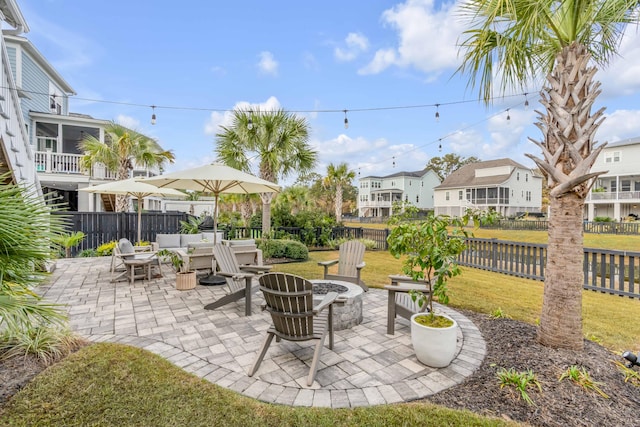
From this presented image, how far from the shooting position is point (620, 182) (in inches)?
1029

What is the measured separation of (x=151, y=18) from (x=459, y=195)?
33981 millimetres

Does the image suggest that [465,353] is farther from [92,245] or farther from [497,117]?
[92,245]

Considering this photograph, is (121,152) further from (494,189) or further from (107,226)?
(494,189)

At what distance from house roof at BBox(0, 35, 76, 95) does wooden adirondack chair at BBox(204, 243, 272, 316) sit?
39.0 feet

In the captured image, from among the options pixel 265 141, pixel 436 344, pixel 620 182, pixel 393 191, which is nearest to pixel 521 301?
pixel 436 344

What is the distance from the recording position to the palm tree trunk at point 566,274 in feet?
10.0

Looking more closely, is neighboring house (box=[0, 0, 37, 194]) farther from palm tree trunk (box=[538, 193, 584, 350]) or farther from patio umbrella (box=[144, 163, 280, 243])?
palm tree trunk (box=[538, 193, 584, 350])

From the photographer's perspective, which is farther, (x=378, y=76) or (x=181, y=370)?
(x=378, y=76)

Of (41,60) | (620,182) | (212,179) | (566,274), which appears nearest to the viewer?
(566,274)

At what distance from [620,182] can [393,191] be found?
22238mm

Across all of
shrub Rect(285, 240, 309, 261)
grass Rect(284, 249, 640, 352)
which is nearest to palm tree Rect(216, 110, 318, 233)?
shrub Rect(285, 240, 309, 261)

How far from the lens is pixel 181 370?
2859mm

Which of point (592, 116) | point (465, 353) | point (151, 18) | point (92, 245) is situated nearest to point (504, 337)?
point (465, 353)

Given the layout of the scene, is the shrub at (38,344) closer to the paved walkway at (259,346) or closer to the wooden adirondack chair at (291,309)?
the paved walkway at (259,346)
